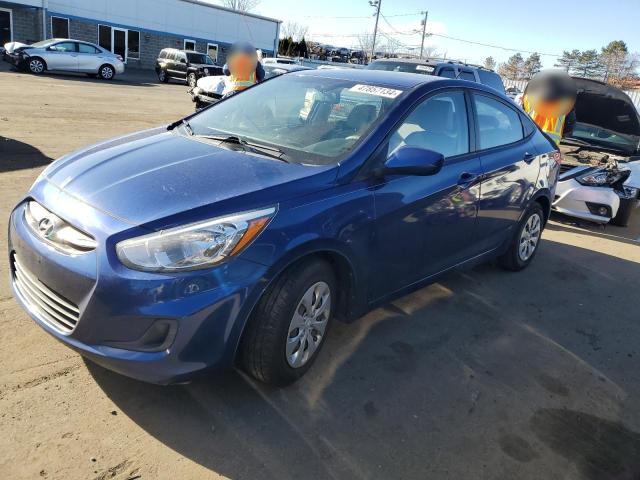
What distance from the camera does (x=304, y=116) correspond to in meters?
3.56

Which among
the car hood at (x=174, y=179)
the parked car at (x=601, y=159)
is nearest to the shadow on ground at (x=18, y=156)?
the car hood at (x=174, y=179)

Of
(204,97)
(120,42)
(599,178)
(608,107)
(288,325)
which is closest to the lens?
(288,325)

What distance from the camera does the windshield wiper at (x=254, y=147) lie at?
3105mm

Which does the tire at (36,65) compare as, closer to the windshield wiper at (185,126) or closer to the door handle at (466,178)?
the windshield wiper at (185,126)

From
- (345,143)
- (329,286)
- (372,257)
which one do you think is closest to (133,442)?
(329,286)

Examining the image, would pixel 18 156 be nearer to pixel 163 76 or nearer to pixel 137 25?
pixel 163 76

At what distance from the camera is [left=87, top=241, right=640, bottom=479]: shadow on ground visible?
8.26 ft

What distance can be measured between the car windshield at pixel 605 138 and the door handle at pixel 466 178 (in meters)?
6.59

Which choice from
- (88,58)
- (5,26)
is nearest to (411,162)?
(88,58)

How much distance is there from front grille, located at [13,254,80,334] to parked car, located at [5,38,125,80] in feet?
66.7

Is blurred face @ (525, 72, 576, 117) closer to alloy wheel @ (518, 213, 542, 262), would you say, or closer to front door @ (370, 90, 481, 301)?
alloy wheel @ (518, 213, 542, 262)

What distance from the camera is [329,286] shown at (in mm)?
2973

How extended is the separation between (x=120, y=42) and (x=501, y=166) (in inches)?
1342

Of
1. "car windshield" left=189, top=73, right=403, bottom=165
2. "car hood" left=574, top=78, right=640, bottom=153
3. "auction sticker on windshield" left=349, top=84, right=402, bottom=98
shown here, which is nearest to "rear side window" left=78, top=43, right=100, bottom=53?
"car hood" left=574, top=78, right=640, bottom=153
